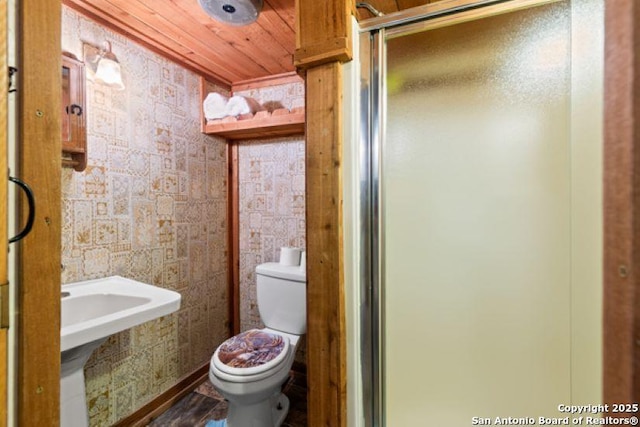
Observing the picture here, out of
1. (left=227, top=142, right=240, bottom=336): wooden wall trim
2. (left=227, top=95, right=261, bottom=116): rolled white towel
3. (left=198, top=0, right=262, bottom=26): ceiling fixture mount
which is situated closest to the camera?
(left=198, top=0, right=262, bottom=26): ceiling fixture mount

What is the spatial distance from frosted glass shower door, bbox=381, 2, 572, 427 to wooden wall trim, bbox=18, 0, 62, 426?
89 centimetres

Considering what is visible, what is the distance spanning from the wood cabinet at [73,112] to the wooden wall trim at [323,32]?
1.04m

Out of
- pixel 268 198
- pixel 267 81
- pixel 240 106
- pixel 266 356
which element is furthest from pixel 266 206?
pixel 266 356

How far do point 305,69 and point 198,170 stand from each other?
1215 millimetres

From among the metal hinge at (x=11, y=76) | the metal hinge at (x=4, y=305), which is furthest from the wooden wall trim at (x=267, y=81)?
the metal hinge at (x=4, y=305)

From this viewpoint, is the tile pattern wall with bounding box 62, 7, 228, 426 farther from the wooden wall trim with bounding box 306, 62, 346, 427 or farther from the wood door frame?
the wooden wall trim with bounding box 306, 62, 346, 427

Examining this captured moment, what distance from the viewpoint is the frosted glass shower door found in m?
0.94

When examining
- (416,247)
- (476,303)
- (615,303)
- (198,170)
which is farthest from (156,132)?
(615,303)

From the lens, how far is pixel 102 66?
1319 mm

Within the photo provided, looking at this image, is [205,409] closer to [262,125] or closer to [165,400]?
[165,400]

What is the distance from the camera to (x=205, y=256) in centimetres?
199

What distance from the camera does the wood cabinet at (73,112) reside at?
1.24m

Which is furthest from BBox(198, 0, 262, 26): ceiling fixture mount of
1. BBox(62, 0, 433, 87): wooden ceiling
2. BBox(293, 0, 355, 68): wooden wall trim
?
BBox(293, 0, 355, 68): wooden wall trim

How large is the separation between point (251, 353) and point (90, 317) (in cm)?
76
